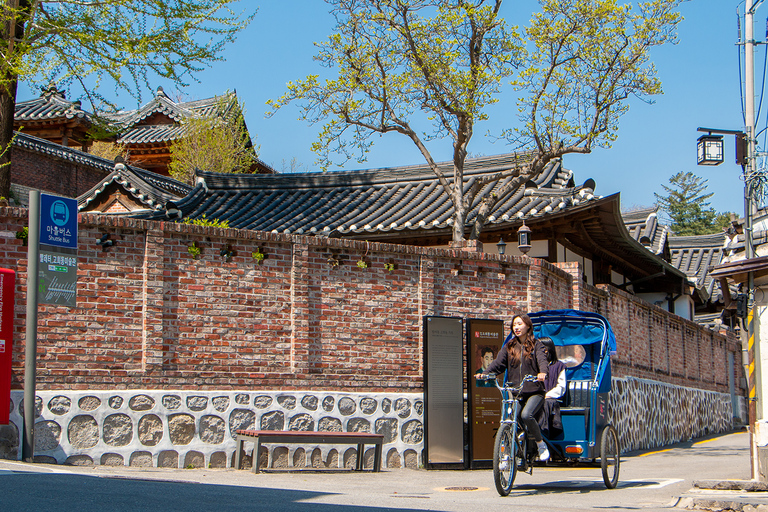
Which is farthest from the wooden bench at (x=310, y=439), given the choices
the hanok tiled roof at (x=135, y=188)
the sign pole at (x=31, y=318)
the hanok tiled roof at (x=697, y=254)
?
the hanok tiled roof at (x=697, y=254)

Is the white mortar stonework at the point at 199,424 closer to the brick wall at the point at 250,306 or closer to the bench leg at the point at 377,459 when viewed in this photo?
the brick wall at the point at 250,306

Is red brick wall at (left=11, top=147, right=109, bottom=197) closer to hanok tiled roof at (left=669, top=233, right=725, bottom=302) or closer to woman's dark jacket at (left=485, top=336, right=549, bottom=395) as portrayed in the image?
hanok tiled roof at (left=669, top=233, right=725, bottom=302)

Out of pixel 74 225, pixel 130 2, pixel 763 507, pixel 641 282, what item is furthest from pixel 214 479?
pixel 641 282

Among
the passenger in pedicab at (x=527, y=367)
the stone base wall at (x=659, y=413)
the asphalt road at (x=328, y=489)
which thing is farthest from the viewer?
the stone base wall at (x=659, y=413)

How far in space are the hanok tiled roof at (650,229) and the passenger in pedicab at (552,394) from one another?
699 inches

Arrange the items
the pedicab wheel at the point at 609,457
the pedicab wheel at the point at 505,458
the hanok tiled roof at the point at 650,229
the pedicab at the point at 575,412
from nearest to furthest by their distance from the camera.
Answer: the pedicab wheel at the point at 505,458 < the pedicab at the point at 575,412 < the pedicab wheel at the point at 609,457 < the hanok tiled roof at the point at 650,229

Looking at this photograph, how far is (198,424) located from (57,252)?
115 inches

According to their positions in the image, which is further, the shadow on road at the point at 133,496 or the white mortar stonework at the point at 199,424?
the white mortar stonework at the point at 199,424

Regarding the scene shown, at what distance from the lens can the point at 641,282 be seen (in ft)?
84.2

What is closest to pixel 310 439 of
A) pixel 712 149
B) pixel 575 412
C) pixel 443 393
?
pixel 443 393

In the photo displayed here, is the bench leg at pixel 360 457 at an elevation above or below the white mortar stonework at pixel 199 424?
below

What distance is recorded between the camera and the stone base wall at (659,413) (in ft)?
54.5

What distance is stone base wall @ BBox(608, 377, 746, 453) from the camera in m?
16.6

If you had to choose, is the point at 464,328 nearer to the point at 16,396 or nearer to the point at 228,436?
the point at 228,436
